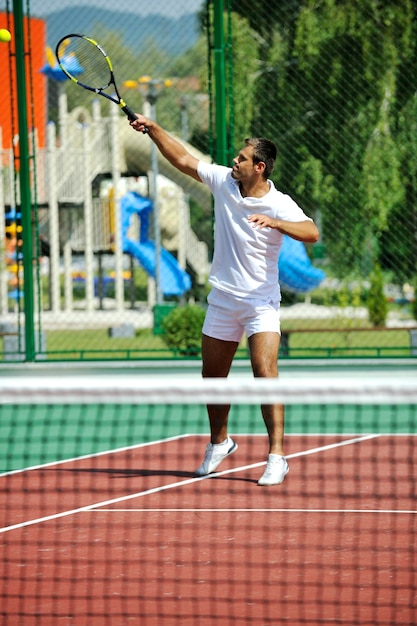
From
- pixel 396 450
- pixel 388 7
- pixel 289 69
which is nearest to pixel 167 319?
pixel 289 69

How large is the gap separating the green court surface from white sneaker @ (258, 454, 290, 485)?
4.78 feet

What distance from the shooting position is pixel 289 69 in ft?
41.0

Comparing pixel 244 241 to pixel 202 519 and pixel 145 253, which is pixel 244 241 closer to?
pixel 202 519

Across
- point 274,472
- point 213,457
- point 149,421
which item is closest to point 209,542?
point 274,472

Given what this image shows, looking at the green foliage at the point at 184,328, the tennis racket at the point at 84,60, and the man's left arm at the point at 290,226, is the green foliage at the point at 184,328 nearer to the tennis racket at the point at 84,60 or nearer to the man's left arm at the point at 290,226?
the tennis racket at the point at 84,60

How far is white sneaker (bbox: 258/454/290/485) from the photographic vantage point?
624cm

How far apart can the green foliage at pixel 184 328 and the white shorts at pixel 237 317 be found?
5.02 metres

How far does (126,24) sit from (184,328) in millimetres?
3063

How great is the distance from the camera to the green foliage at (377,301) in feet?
57.6

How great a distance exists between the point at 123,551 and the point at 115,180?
13745 millimetres

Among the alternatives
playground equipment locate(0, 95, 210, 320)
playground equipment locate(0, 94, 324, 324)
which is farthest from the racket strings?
playground equipment locate(0, 95, 210, 320)

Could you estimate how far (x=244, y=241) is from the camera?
6375mm

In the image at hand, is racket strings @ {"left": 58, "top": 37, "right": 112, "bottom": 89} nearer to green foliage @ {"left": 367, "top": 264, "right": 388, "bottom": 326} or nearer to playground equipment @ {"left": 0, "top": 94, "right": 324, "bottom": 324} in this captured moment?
playground equipment @ {"left": 0, "top": 94, "right": 324, "bottom": 324}

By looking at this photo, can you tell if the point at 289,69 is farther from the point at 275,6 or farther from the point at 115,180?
the point at 115,180
